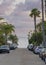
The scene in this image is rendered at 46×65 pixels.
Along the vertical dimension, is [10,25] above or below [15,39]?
above

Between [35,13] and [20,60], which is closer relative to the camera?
[20,60]

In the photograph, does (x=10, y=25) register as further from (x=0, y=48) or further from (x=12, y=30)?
(x=0, y=48)

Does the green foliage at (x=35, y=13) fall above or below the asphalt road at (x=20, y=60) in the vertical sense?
above

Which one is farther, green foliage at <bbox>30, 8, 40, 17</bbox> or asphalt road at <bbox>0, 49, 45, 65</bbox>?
green foliage at <bbox>30, 8, 40, 17</bbox>

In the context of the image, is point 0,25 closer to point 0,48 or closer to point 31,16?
point 31,16

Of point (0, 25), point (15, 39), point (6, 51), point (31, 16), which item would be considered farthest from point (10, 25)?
point (15, 39)

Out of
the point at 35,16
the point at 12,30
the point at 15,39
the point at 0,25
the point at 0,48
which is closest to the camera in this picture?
the point at 0,48

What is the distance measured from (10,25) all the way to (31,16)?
19365 millimetres

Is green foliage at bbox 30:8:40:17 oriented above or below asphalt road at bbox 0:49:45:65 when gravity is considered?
above

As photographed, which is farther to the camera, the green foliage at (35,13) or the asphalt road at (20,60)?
the green foliage at (35,13)

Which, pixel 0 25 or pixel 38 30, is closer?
pixel 0 25

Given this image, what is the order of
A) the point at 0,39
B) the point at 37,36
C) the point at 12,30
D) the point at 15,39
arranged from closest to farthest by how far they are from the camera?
the point at 0,39 < the point at 37,36 < the point at 12,30 < the point at 15,39

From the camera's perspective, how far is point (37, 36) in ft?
341

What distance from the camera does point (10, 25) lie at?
375ft
